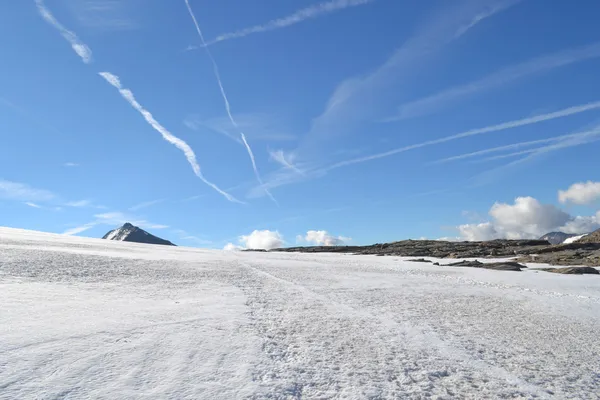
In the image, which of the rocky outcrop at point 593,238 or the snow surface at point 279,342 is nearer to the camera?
the snow surface at point 279,342

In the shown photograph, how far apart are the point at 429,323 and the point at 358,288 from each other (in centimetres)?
564

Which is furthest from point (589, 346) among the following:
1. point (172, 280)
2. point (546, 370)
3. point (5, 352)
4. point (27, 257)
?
point (27, 257)

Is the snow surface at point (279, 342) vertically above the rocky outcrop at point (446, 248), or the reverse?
the rocky outcrop at point (446, 248)

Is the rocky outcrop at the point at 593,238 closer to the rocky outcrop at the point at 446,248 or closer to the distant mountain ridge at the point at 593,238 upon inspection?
the distant mountain ridge at the point at 593,238

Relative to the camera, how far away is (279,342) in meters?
7.62

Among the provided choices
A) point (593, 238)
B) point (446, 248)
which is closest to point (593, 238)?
point (593, 238)

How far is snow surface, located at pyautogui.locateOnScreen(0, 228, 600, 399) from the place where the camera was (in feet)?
18.4

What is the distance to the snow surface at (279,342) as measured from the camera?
5602mm

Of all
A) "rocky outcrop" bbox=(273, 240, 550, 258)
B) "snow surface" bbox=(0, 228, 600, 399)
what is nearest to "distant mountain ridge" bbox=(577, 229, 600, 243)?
"rocky outcrop" bbox=(273, 240, 550, 258)

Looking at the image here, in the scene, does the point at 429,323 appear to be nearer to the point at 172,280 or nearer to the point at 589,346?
the point at 589,346

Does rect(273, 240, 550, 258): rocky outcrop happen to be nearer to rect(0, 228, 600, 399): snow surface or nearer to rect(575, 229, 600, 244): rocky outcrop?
rect(575, 229, 600, 244): rocky outcrop

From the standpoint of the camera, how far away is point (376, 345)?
781 cm

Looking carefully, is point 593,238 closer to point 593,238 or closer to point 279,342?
point 593,238

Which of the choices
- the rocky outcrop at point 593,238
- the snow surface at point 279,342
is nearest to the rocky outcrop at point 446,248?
the rocky outcrop at point 593,238
